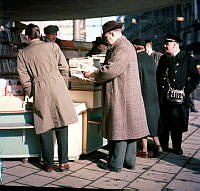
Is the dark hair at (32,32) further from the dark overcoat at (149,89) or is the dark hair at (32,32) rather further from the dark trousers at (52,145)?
the dark overcoat at (149,89)

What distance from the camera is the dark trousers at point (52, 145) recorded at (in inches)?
160

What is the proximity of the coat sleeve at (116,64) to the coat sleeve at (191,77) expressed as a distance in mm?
1445

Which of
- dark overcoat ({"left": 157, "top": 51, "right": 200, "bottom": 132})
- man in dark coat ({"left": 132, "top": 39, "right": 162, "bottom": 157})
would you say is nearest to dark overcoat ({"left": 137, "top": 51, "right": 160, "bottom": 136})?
man in dark coat ({"left": 132, "top": 39, "right": 162, "bottom": 157})

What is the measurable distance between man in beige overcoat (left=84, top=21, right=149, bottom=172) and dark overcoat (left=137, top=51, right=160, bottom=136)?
0.66 metres

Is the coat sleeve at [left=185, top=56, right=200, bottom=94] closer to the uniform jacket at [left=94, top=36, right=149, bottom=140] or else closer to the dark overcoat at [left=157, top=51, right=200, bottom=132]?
the dark overcoat at [left=157, top=51, right=200, bottom=132]

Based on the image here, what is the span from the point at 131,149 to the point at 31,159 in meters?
1.54

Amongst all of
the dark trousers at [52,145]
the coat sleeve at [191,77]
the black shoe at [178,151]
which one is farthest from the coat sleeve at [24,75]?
the black shoe at [178,151]

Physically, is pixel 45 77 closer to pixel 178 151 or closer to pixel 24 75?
pixel 24 75

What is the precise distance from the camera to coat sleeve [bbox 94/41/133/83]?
3.82m

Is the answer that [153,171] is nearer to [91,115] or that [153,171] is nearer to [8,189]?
[91,115]

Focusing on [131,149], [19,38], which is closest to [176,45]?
[131,149]

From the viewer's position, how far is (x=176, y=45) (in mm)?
4938

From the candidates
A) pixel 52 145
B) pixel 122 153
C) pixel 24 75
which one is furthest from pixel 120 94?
pixel 24 75

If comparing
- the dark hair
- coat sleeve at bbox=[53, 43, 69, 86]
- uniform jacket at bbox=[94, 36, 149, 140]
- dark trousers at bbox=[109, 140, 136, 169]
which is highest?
the dark hair
